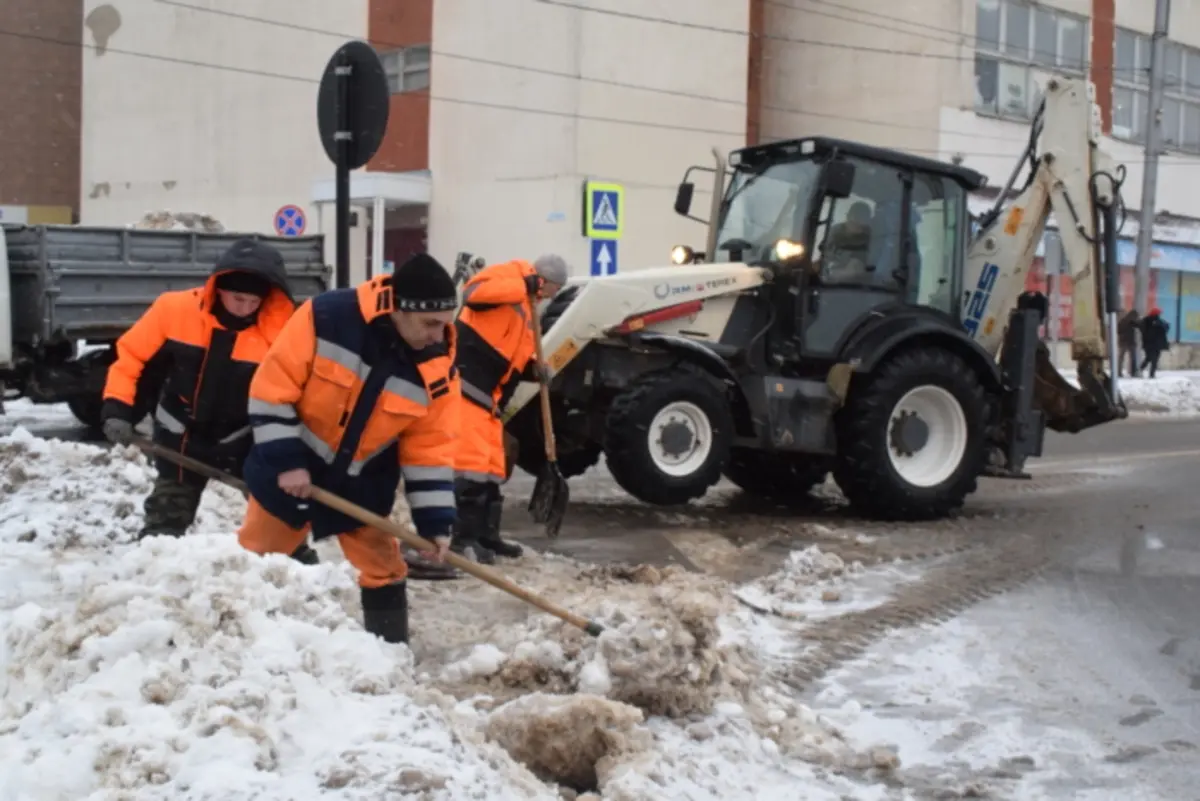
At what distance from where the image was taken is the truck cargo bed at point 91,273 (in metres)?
11.3

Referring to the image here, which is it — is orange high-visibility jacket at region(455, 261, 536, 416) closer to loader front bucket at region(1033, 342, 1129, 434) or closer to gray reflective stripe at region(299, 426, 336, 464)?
gray reflective stripe at region(299, 426, 336, 464)

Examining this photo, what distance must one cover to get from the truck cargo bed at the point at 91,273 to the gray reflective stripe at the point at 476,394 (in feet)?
19.4

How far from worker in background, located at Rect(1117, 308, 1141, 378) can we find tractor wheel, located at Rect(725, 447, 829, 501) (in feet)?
47.0

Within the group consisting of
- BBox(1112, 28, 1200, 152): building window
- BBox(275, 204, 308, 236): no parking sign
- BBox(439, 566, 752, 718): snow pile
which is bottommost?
BBox(439, 566, 752, 718): snow pile

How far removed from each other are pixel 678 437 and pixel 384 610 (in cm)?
381

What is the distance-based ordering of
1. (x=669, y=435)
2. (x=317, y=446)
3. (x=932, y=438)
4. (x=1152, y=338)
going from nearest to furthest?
(x=317, y=446), (x=669, y=435), (x=932, y=438), (x=1152, y=338)

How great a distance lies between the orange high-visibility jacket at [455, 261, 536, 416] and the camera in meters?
6.85

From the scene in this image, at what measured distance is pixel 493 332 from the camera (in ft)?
22.7

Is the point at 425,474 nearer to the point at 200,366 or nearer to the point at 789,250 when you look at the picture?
the point at 200,366

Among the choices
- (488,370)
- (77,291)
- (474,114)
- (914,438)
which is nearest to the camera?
(488,370)

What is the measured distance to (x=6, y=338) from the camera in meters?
11.1

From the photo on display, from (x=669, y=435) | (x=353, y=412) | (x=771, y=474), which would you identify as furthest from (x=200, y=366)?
(x=771, y=474)

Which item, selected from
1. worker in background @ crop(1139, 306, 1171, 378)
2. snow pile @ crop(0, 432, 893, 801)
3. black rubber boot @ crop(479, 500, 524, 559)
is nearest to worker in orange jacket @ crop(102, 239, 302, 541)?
snow pile @ crop(0, 432, 893, 801)

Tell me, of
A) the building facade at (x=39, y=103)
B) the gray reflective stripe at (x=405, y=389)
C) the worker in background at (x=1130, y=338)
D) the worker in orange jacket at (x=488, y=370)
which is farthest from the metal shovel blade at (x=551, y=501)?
the building facade at (x=39, y=103)
